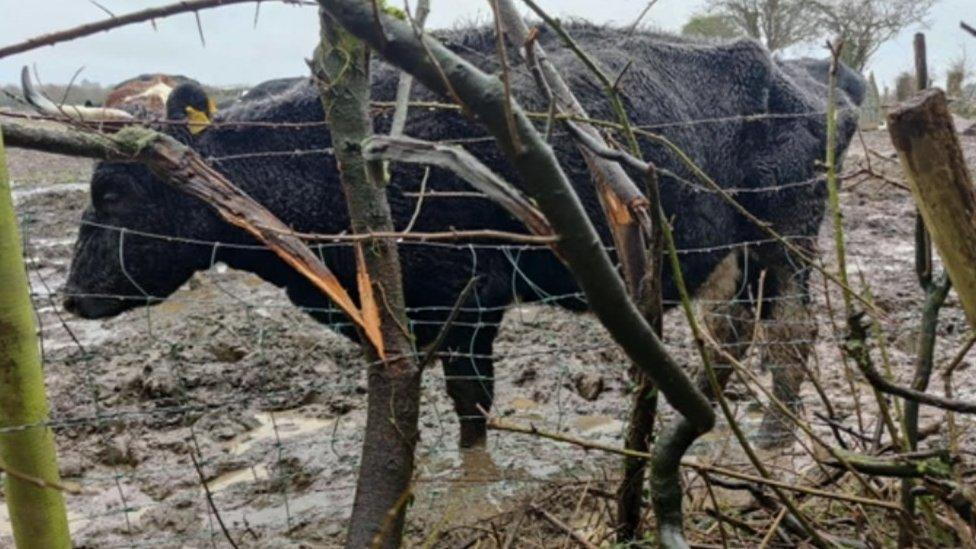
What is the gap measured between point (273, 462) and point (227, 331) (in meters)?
2.10

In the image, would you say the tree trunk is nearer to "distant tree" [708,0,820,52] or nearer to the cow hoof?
the cow hoof

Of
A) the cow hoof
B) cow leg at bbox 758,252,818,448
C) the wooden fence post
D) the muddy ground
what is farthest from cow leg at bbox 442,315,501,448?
the wooden fence post

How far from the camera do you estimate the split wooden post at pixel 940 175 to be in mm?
1735

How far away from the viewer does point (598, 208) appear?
17.2 feet

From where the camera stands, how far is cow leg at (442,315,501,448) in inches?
202

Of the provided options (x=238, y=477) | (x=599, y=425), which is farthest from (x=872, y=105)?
(x=238, y=477)

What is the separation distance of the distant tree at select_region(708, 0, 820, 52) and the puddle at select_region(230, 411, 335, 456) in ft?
62.7

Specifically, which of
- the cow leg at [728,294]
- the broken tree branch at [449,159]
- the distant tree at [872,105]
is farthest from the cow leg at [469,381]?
the broken tree branch at [449,159]

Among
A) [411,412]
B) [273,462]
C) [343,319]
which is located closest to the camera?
[411,412]

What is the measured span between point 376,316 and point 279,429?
329 centimetres

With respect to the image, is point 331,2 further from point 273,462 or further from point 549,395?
point 549,395

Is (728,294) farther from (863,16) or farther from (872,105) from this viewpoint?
(863,16)

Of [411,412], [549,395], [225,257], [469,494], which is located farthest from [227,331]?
[411,412]

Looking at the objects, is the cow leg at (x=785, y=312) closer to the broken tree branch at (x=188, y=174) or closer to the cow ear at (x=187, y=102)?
the cow ear at (x=187, y=102)
